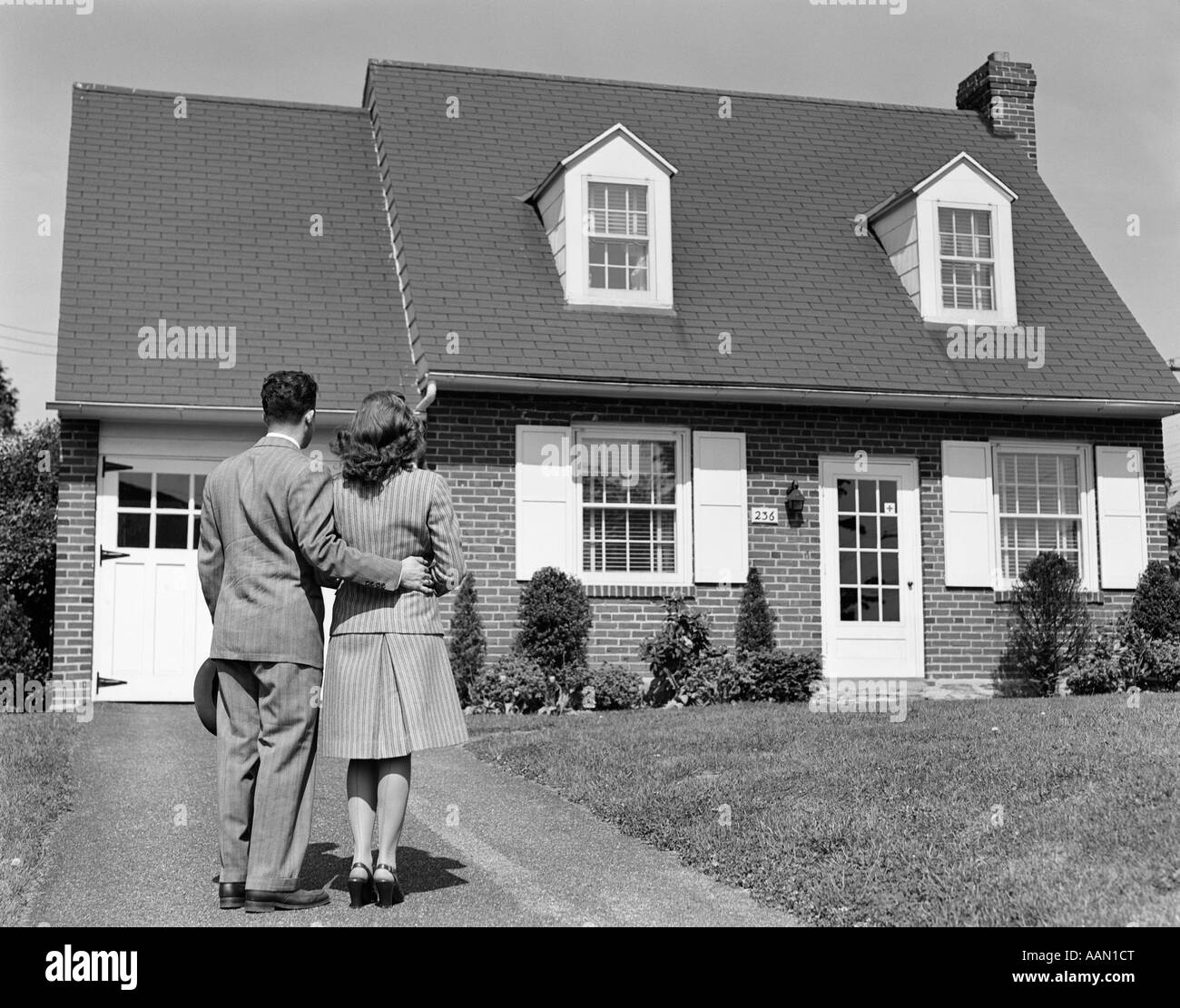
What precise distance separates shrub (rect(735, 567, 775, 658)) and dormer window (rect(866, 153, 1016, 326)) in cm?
366

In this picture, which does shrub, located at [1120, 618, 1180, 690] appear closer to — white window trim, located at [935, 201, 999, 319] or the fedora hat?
white window trim, located at [935, 201, 999, 319]

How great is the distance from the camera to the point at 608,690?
12484mm

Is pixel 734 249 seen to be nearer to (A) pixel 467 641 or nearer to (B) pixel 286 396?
(A) pixel 467 641

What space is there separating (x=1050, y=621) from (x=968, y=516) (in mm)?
1320

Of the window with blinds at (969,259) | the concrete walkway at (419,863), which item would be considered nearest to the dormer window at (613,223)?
the window with blinds at (969,259)

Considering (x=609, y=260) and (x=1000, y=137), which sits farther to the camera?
(x=1000, y=137)

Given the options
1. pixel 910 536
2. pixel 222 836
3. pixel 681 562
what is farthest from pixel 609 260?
pixel 222 836

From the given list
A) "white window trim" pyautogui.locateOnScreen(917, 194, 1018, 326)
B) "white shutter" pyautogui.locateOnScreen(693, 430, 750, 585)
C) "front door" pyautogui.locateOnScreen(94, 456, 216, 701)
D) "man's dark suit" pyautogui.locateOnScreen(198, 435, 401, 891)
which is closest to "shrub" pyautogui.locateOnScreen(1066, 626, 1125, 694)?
"white shutter" pyautogui.locateOnScreen(693, 430, 750, 585)

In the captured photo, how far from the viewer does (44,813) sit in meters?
6.85

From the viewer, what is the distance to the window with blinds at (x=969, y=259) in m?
14.8

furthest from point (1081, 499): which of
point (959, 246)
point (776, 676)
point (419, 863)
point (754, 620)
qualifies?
point (419, 863)

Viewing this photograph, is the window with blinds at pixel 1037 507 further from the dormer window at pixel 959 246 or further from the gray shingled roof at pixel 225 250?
the gray shingled roof at pixel 225 250
